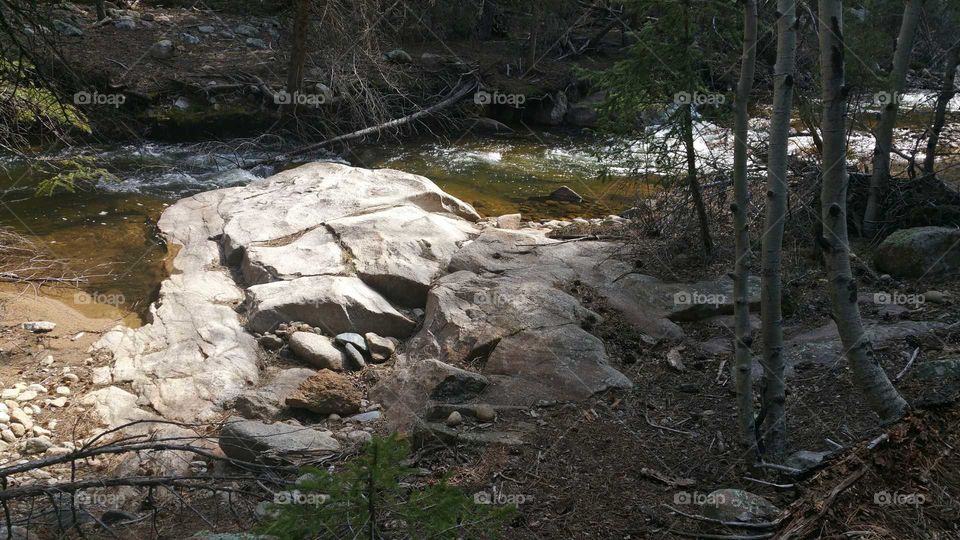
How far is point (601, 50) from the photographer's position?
69.8ft

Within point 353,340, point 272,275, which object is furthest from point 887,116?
point 272,275

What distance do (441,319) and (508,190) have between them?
21.9 feet

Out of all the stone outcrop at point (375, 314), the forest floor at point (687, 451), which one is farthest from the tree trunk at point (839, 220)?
the stone outcrop at point (375, 314)

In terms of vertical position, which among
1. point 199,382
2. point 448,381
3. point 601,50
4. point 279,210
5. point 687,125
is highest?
point 601,50

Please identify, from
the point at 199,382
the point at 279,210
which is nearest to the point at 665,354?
the point at 199,382

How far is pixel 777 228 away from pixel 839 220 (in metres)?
0.31

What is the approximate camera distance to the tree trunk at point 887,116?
27.8ft

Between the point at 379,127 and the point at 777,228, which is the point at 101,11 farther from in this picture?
the point at 777,228

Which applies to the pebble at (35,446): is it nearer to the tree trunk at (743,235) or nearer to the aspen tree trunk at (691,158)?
the tree trunk at (743,235)

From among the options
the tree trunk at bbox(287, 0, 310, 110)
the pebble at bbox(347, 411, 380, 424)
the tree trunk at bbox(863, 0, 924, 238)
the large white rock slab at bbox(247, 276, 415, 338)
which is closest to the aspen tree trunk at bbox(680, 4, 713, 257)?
the tree trunk at bbox(863, 0, 924, 238)

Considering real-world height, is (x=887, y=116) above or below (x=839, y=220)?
above

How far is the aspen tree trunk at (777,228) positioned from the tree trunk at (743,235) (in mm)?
100

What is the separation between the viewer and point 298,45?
47.1 feet

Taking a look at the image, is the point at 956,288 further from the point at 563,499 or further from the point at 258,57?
the point at 258,57
